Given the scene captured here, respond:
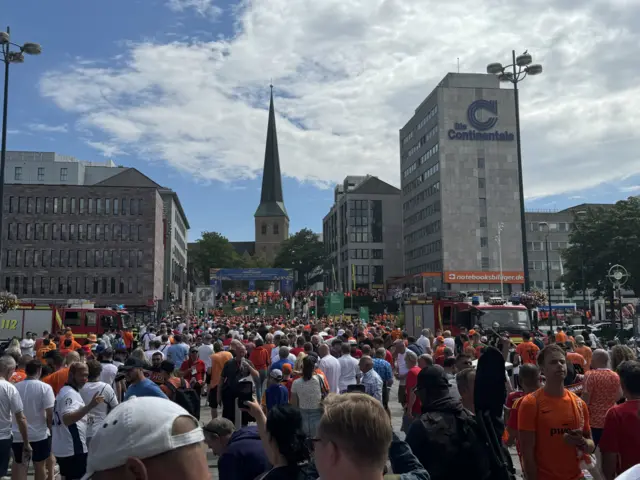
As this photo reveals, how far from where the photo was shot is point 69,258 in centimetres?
7119

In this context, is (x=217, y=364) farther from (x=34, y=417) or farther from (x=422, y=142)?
(x=422, y=142)

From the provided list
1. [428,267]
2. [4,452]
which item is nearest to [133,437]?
[4,452]

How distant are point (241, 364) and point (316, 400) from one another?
2.03 meters

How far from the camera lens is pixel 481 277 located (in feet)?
234

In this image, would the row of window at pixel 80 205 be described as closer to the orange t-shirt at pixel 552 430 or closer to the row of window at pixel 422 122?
the row of window at pixel 422 122

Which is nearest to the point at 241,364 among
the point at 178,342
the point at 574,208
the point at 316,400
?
the point at 316,400

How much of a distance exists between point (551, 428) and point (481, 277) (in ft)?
228

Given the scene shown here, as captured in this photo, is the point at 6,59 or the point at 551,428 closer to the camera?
the point at 551,428

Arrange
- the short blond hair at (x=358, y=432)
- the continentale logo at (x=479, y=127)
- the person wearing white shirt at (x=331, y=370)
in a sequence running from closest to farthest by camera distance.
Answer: the short blond hair at (x=358, y=432), the person wearing white shirt at (x=331, y=370), the continentale logo at (x=479, y=127)

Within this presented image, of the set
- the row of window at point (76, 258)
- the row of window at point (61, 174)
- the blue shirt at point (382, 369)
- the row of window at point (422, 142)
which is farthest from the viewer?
the row of window at point (61, 174)

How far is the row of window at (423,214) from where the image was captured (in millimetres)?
76875

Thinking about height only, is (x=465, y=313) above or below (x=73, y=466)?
above

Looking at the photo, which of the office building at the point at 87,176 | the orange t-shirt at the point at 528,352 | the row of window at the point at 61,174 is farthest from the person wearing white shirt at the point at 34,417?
the row of window at the point at 61,174

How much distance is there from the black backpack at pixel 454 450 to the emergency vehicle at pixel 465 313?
17.7 metres
